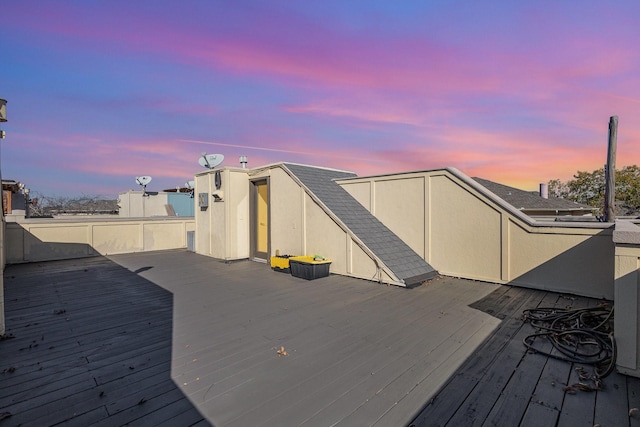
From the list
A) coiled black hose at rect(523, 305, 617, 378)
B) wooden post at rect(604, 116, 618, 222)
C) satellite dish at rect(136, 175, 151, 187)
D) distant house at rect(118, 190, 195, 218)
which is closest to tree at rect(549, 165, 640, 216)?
wooden post at rect(604, 116, 618, 222)

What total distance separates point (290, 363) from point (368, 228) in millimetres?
4644

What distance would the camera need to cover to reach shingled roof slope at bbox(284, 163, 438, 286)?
20.1ft

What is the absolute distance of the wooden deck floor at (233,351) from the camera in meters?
2.07

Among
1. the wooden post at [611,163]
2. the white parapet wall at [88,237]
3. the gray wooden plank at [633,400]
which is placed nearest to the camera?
the gray wooden plank at [633,400]

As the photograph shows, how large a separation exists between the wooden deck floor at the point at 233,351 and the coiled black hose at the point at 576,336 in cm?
53

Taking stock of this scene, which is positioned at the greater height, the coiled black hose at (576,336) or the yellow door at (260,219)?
the yellow door at (260,219)

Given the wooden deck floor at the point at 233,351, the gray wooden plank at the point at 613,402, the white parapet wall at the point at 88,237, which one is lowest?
the wooden deck floor at the point at 233,351

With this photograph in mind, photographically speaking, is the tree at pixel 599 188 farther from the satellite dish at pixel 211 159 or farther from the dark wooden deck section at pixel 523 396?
the satellite dish at pixel 211 159

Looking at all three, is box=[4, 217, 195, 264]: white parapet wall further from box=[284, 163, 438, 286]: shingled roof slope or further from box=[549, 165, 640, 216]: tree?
box=[549, 165, 640, 216]: tree

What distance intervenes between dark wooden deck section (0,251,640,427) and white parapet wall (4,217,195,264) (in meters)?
5.51

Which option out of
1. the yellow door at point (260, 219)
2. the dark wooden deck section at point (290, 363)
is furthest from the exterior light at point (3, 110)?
the yellow door at point (260, 219)

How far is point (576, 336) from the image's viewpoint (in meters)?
3.32

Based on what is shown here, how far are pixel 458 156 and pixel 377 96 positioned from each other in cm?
377

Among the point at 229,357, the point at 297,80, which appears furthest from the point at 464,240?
the point at 297,80
